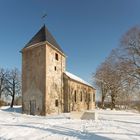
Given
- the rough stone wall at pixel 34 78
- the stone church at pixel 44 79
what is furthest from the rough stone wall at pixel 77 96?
the rough stone wall at pixel 34 78

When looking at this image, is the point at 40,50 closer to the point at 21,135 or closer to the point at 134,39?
the point at 134,39

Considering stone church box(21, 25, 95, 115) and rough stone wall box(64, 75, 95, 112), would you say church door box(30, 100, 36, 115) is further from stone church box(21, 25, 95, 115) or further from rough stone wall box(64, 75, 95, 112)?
rough stone wall box(64, 75, 95, 112)

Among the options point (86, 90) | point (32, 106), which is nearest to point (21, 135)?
point (32, 106)

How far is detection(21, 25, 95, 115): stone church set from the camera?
23.4 metres

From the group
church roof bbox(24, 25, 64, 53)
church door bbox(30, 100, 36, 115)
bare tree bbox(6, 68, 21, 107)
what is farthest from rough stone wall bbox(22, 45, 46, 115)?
bare tree bbox(6, 68, 21, 107)

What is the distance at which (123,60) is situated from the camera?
78.9ft

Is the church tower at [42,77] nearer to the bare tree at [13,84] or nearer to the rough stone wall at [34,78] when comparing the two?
the rough stone wall at [34,78]

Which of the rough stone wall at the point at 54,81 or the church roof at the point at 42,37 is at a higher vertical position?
the church roof at the point at 42,37

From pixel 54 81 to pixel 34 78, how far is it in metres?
2.69

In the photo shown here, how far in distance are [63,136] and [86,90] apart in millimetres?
28383

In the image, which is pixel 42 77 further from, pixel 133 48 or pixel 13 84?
pixel 13 84

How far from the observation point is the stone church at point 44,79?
76.9ft

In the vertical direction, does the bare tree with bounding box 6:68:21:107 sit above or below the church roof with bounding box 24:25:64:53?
below

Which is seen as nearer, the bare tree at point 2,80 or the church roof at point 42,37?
the church roof at point 42,37
